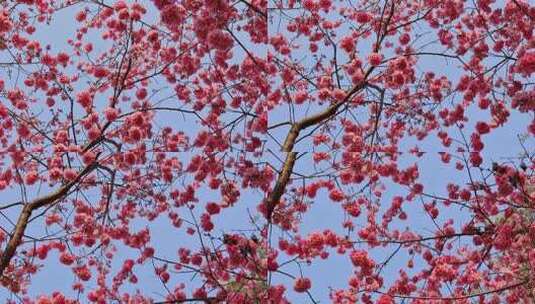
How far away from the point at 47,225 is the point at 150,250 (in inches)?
70.6

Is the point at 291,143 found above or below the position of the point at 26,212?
above

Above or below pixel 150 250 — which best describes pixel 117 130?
above

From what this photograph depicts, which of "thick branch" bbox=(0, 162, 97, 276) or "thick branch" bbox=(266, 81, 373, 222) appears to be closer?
"thick branch" bbox=(266, 81, 373, 222)

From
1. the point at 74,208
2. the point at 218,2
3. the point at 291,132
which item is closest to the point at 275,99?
the point at 291,132

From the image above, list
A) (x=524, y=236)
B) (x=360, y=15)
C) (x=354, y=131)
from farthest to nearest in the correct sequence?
(x=360, y=15), (x=354, y=131), (x=524, y=236)

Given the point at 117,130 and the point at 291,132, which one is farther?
the point at 117,130

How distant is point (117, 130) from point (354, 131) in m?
3.93

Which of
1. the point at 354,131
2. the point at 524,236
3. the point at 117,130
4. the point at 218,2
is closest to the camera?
the point at 218,2

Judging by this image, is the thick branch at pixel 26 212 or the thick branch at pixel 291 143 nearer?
the thick branch at pixel 291 143

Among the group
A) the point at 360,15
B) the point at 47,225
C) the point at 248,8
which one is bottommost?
the point at 47,225

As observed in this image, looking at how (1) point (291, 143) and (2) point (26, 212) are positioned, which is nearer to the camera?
(1) point (291, 143)

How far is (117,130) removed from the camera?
9.95m

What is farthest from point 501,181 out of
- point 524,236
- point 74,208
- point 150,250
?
point 74,208

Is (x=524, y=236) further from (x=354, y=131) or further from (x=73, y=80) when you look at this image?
(x=73, y=80)
